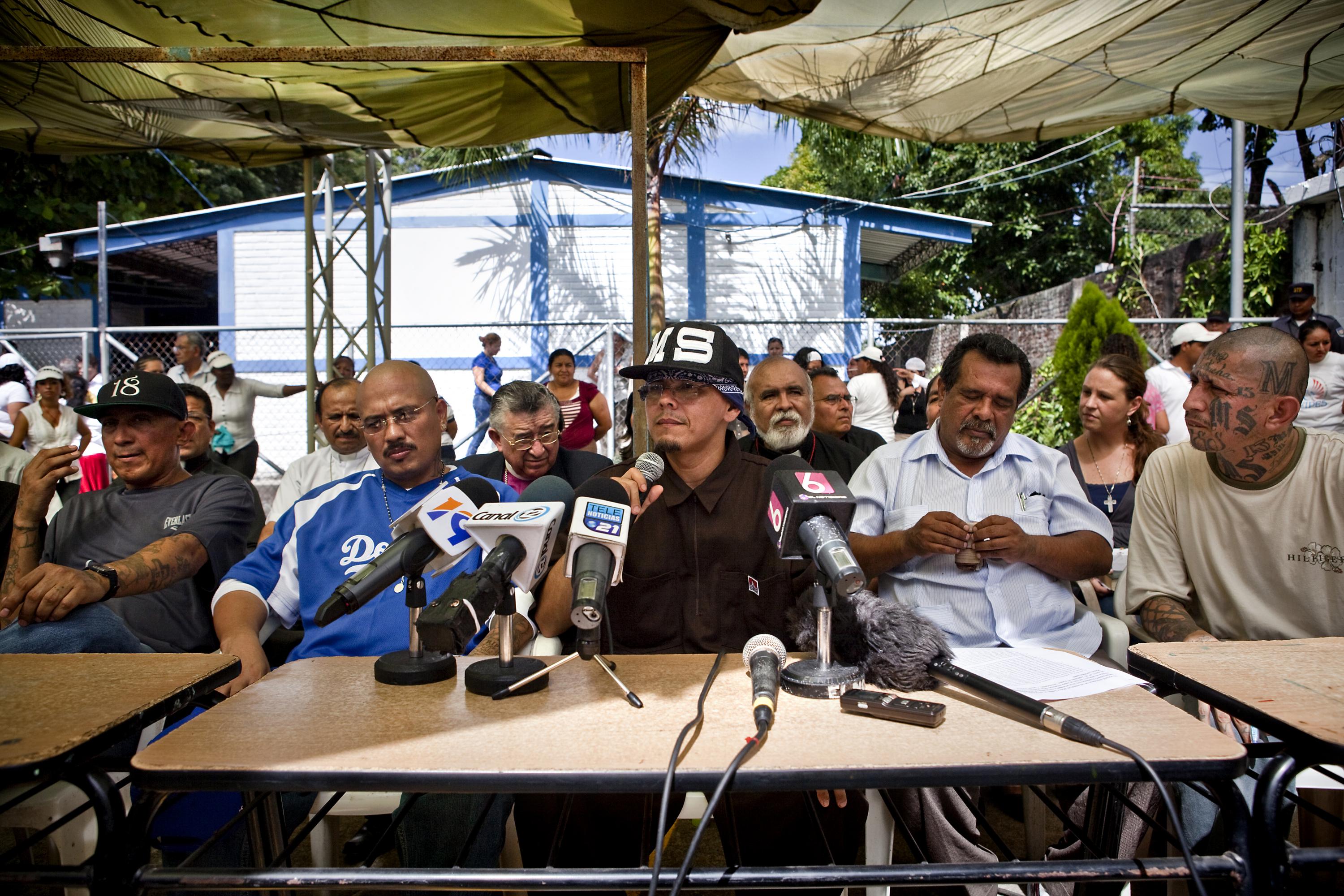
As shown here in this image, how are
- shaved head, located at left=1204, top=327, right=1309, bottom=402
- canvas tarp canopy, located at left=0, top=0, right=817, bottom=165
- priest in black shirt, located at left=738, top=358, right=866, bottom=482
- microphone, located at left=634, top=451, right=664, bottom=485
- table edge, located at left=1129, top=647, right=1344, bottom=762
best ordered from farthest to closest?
priest in black shirt, located at left=738, top=358, right=866, bottom=482 < canvas tarp canopy, located at left=0, top=0, right=817, bottom=165 < shaved head, located at left=1204, top=327, right=1309, bottom=402 < microphone, located at left=634, top=451, right=664, bottom=485 < table edge, located at left=1129, top=647, right=1344, bottom=762

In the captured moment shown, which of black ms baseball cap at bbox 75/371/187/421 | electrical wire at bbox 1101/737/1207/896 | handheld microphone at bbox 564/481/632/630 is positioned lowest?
electrical wire at bbox 1101/737/1207/896

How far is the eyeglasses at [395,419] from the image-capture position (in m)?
3.06

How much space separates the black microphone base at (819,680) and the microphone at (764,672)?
40 millimetres

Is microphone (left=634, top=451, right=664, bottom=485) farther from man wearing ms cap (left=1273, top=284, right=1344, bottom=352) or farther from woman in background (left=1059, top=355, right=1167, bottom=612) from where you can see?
man wearing ms cap (left=1273, top=284, right=1344, bottom=352)

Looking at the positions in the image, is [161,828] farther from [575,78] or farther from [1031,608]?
[575,78]

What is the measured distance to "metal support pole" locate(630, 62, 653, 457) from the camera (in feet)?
12.3

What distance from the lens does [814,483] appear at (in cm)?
203

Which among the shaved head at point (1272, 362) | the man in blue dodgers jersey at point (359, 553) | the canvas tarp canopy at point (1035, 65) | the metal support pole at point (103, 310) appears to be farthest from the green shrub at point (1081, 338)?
the metal support pole at point (103, 310)

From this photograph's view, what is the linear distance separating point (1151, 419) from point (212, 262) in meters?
17.1

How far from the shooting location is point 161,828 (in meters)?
2.38

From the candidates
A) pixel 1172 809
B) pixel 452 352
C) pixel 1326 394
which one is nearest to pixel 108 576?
pixel 1172 809

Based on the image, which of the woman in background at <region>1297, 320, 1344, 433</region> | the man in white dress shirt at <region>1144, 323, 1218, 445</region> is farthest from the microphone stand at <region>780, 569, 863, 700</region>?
the woman in background at <region>1297, 320, 1344, 433</region>

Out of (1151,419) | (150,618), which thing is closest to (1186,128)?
(1151,419)

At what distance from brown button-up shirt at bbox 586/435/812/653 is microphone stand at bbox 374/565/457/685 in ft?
2.29
